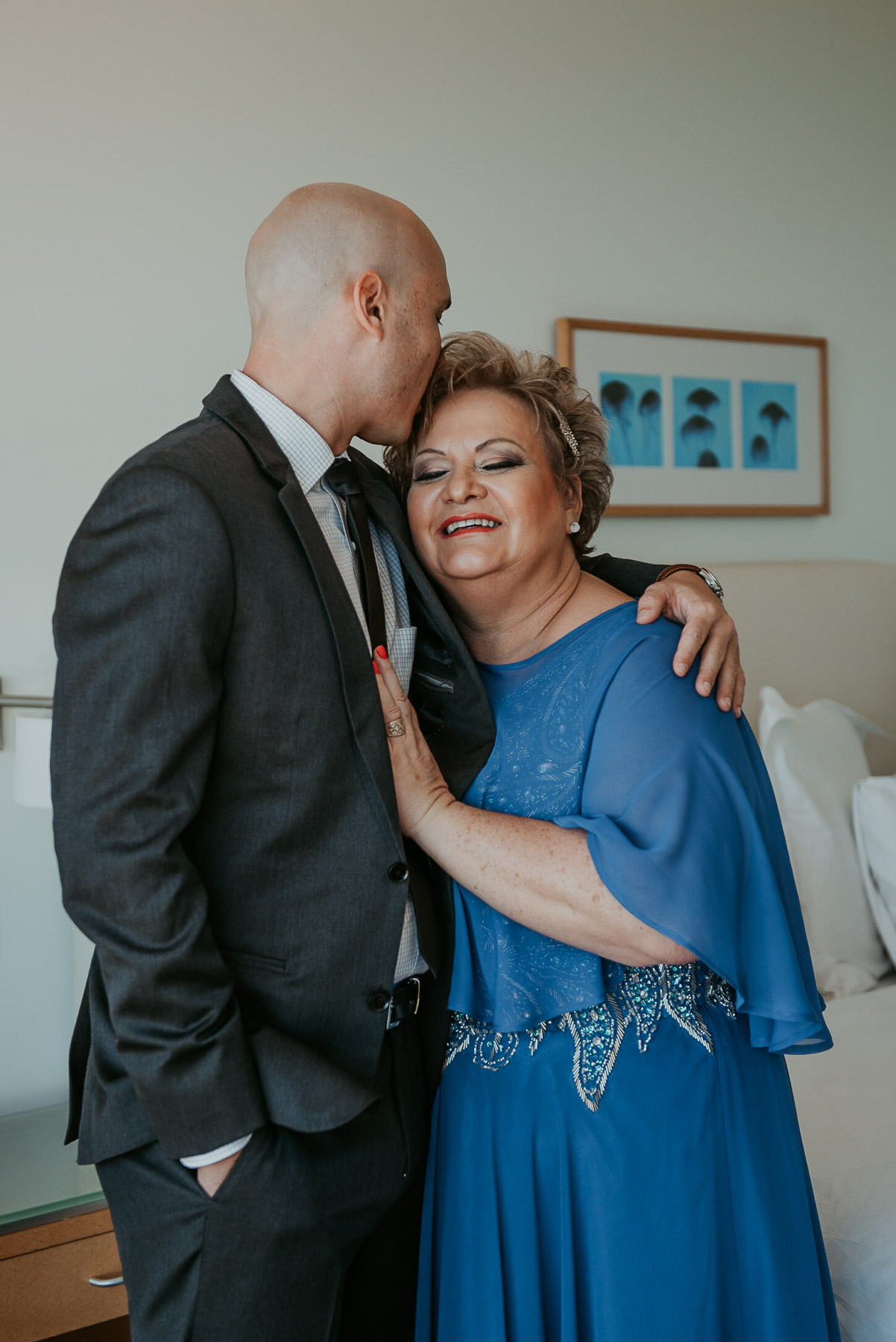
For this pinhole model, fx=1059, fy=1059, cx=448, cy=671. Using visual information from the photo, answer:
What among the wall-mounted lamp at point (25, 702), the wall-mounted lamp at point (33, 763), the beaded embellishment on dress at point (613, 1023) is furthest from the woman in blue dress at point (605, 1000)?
the wall-mounted lamp at point (25, 702)

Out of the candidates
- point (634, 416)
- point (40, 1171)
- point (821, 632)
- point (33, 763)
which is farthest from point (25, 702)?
point (821, 632)

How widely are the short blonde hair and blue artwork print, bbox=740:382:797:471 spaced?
147 centimetres

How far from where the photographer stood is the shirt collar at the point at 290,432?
119 cm

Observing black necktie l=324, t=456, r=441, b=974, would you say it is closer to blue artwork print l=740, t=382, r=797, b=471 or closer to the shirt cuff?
the shirt cuff

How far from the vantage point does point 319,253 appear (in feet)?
3.91

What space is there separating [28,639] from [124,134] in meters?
1.02

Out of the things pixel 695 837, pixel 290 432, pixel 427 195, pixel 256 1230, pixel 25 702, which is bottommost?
pixel 256 1230

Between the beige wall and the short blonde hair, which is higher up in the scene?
the beige wall

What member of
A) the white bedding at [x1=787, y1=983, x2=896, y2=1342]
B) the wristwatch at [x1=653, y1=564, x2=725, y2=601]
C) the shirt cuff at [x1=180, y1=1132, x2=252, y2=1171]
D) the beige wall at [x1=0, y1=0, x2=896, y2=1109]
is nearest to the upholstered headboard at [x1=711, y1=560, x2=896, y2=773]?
the beige wall at [x1=0, y1=0, x2=896, y2=1109]

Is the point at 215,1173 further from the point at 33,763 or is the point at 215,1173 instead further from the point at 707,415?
the point at 707,415

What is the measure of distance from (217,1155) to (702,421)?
2.26 meters

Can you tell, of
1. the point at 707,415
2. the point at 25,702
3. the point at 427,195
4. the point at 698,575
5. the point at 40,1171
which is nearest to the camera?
the point at 698,575

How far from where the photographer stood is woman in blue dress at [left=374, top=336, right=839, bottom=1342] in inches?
47.0

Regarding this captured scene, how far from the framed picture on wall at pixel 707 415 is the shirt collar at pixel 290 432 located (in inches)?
58.7
